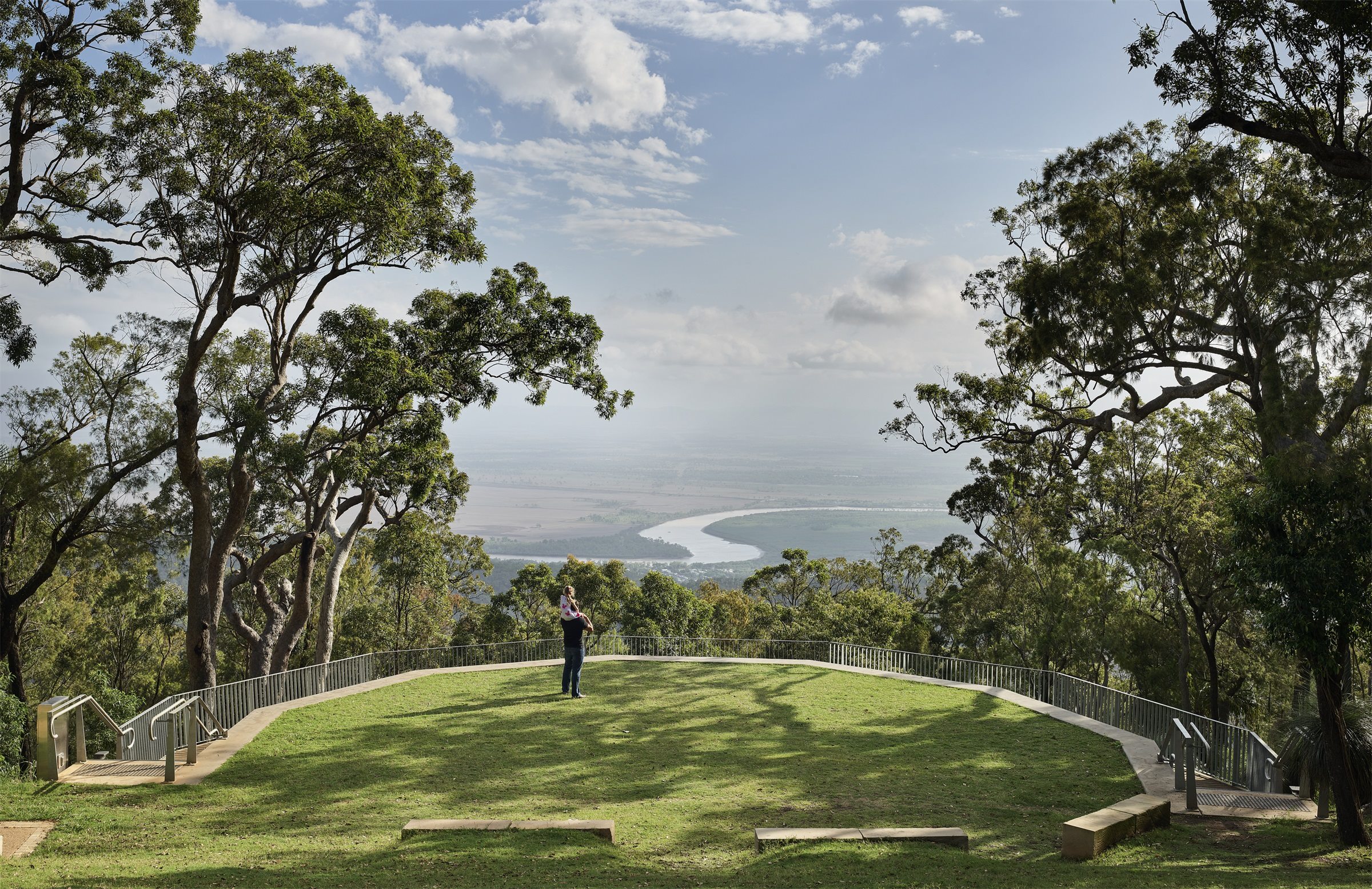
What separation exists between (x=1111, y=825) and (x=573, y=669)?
8.83 meters

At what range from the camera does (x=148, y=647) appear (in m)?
36.8

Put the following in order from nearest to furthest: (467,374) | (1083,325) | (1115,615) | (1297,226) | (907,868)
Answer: (907,868) → (1297,226) → (1083,325) → (467,374) → (1115,615)

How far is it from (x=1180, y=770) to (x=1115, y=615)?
22.3m

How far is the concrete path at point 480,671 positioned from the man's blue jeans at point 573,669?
2914 millimetres

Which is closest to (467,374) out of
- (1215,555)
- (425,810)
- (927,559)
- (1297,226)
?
(425,810)

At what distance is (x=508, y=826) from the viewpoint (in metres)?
7.50

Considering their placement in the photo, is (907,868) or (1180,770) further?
(1180,770)

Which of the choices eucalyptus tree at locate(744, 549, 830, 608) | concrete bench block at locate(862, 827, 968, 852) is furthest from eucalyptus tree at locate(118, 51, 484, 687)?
eucalyptus tree at locate(744, 549, 830, 608)

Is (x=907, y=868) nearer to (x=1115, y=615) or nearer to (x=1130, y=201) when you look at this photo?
(x=1130, y=201)

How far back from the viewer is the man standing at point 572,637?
45.7 feet

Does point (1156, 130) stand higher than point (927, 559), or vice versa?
point (1156, 130)

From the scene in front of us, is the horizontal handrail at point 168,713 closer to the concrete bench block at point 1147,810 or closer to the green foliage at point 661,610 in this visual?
the concrete bench block at point 1147,810

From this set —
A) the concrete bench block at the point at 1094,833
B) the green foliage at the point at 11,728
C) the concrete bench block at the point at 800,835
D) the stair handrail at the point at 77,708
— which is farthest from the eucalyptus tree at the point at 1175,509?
the green foliage at the point at 11,728

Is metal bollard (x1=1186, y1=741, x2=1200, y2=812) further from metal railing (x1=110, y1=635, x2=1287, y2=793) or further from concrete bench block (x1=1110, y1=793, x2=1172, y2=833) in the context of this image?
metal railing (x1=110, y1=635, x2=1287, y2=793)
